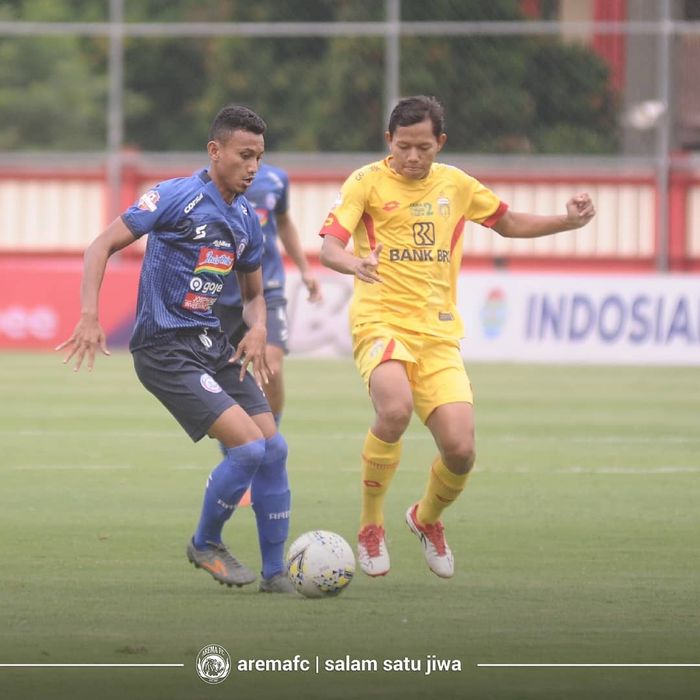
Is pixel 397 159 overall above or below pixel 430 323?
above

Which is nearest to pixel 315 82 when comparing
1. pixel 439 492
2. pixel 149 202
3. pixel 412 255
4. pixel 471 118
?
pixel 471 118

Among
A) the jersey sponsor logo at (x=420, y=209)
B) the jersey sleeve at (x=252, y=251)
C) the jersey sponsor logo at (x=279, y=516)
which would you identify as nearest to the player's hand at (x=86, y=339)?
the jersey sleeve at (x=252, y=251)

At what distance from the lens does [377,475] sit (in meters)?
7.97

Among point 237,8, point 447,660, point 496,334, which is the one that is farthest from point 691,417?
point 237,8

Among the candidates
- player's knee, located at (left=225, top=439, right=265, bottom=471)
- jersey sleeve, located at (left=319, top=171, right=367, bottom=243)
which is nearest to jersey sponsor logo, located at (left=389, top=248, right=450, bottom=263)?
jersey sleeve, located at (left=319, top=171, right=367, bottom=243)

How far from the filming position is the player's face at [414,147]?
788 cm

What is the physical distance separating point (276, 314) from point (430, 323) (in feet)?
8.95

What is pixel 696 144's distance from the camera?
28.2 meters

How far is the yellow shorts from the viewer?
311 inches

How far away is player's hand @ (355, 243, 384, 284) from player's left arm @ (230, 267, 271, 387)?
0.45 metres

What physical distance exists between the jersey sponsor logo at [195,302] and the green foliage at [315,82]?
1825cm

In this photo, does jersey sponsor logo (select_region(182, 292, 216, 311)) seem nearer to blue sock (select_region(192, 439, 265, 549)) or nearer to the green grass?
blue sock (select_region(192, 439, 265, 549))

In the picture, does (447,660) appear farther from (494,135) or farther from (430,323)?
(494,135)

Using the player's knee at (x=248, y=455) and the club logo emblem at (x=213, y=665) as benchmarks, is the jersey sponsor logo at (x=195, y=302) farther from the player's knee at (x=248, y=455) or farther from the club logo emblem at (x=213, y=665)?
the club logo emblem at (x=213, y=665)
